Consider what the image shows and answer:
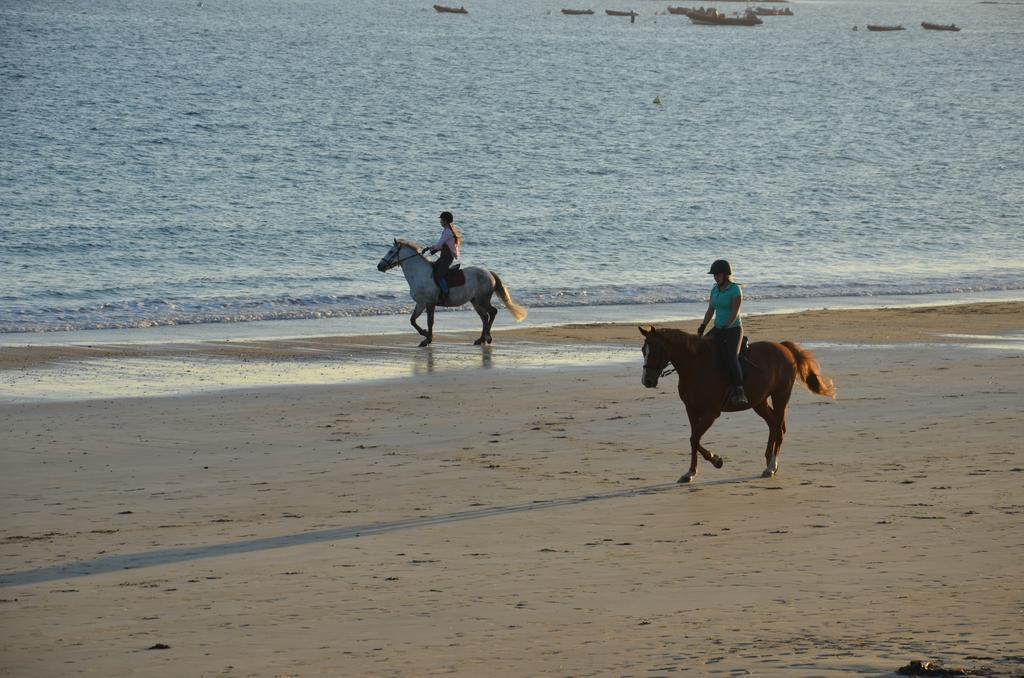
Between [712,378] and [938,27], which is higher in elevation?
[938,27]

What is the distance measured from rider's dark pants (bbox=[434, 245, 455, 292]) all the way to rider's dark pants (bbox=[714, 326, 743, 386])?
11.2 meters

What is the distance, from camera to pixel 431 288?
78.6ft

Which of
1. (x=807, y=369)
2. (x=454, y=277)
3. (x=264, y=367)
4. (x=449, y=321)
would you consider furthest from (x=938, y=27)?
(x=807, y=369)

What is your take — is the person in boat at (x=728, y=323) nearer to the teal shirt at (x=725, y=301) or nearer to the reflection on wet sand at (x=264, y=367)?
Answer: the teal shirt at (x=725, y=301)

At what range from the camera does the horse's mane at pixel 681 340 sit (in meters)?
12.9

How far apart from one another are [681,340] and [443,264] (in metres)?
11.4

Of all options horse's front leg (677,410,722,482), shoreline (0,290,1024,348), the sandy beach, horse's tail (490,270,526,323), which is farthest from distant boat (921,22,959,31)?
horse's front leg (677,410,722,482)

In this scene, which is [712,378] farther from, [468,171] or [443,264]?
[468,171]

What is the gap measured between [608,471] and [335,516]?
3.02 meters

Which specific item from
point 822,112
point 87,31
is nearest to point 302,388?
point 822,112

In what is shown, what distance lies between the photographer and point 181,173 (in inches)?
2136

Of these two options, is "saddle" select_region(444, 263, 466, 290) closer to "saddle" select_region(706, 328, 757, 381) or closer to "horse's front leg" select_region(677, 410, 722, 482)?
"saddle" select_region(706, 328, 757, 381)

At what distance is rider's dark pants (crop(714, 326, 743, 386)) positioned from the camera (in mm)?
13031

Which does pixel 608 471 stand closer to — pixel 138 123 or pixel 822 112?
pixel 138 123
